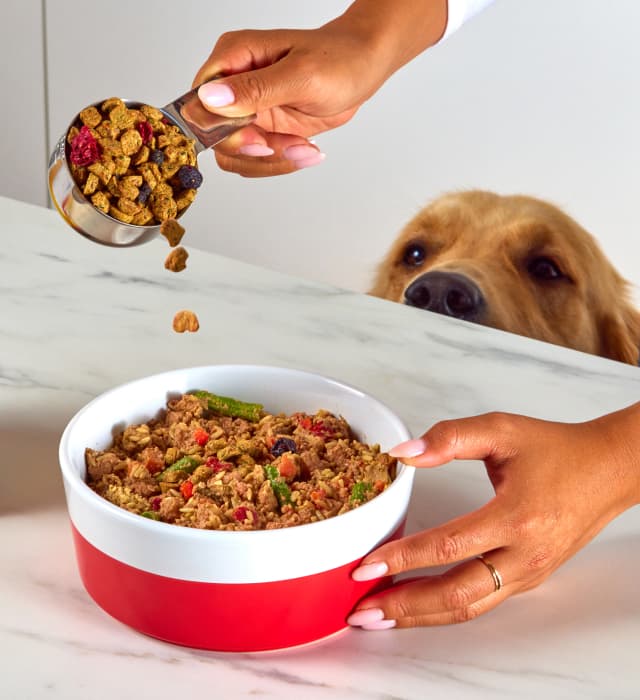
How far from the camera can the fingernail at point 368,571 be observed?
77 centimetres

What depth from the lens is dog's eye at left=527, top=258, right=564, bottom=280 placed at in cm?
178

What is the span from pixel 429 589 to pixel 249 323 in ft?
1.98

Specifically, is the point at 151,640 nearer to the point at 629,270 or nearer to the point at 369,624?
the point at 369,624

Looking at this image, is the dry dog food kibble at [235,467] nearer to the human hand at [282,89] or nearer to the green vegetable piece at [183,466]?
the green vegetable piece at [183,466]

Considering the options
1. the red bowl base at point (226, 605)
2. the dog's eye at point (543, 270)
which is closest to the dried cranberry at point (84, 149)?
the red bowl base at point (226, 605)

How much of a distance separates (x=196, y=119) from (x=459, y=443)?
16.5 inches

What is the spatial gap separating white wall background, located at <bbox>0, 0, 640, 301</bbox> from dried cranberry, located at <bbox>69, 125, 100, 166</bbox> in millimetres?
1207

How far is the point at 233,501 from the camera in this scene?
2.62 feet

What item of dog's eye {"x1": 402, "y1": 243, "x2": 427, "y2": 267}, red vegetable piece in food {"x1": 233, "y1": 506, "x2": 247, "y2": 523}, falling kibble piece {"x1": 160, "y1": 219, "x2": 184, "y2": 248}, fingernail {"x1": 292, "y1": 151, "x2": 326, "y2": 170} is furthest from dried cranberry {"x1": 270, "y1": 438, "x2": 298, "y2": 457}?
dog's eye {"x1": 402, "y1": 243, "x2": 427, "y2": 267}

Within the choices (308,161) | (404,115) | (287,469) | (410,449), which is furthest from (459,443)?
(404,115)

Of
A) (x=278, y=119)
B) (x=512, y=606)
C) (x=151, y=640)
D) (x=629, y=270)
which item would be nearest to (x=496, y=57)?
(x=629, y=270)

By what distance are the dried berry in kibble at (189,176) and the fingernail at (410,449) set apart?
1.09 ft

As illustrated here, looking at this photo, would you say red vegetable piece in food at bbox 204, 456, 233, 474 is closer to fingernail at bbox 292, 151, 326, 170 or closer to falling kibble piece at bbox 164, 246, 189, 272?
falling kibble piece at bbox 164, 246, 189, 272

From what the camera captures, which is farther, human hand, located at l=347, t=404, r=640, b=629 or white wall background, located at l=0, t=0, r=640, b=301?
white wall background, located at l=0, t=0, r=640, b=301
